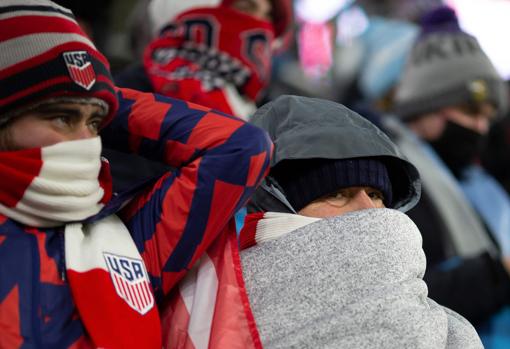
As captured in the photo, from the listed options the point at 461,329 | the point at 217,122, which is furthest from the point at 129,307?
the point at 461,329

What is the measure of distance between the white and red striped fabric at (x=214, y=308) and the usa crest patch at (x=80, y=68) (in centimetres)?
41

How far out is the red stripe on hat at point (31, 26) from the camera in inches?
75.4

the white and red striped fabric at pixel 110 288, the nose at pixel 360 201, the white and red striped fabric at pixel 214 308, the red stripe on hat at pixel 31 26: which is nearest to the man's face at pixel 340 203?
the nose at pixel 360 201

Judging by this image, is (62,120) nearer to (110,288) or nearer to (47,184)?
(47,184)

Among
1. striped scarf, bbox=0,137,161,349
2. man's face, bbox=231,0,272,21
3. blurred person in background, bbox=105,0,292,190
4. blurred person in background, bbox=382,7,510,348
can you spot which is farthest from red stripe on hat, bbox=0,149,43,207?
blurred person in background, bbox=382,7,510,348

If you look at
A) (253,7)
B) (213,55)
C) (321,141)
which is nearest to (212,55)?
(213,55)

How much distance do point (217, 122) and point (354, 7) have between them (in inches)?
236

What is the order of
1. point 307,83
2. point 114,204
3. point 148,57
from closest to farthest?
point 114,204
point 148,57
point 307,83

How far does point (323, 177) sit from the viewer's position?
2172mm

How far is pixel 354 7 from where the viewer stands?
25.8 ft

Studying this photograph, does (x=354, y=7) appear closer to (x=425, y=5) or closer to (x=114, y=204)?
(x=425, y=5)

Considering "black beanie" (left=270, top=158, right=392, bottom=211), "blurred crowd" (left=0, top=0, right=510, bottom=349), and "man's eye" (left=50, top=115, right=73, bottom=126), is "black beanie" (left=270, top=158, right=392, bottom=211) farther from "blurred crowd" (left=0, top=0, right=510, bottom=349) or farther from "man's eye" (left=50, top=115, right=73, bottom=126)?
"man's eye" (left=50, top=115, right=73, bottom=126)

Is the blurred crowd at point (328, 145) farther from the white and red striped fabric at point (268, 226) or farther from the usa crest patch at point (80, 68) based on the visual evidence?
the usa crest patch at point (80, 68)

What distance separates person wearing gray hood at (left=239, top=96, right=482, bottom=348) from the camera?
6.37ft
